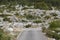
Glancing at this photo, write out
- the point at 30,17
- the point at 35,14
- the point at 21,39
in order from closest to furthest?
1. the point at 21,39
2. the point at 30,17
3. the point at 35,14

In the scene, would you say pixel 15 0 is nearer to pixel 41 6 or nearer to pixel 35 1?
pixel 35 1

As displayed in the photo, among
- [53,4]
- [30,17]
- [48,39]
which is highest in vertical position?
[48,39]

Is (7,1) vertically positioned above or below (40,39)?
below

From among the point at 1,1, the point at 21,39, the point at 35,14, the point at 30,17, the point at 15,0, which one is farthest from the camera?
the point at 15,0

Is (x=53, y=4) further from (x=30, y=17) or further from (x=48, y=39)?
(x=48, y=39)

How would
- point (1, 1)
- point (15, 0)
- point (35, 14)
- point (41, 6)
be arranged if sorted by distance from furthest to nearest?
point (15, 0)
point (1, 1)
point (41, 6)
point (35, 14)

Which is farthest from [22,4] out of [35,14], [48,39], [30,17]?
[48,39]

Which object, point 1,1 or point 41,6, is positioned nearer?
point 41,6

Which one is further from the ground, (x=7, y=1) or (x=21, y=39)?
(x=21, y=39)

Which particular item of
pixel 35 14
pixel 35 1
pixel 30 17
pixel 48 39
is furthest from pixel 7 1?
pixel 48 39
